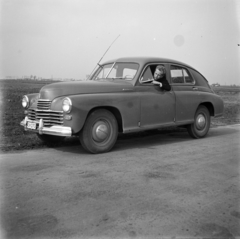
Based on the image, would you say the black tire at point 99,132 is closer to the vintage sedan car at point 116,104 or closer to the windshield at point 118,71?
the vintage sedan car at point 116,104

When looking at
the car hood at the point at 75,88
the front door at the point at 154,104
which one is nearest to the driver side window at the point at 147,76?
the front door at the point at 154,104

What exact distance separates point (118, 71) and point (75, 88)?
1350mm

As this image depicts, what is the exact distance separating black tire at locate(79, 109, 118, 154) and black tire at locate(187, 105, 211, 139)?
7.69ft

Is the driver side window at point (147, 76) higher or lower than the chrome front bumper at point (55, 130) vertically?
higher

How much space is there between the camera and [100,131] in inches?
207

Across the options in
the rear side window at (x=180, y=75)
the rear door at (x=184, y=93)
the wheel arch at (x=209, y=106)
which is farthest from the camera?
the wheel arch at (x=209, y=106)

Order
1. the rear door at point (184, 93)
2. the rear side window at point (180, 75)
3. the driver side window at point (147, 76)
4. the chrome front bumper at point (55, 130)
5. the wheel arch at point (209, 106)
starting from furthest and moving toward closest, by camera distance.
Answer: the wheel arch at point (209, 106)
the rear side window at point (180, 75)
the rear door at point (184, 93)
the driver side window at point (147, 76)
the chrome front bumper at point (55, 130)

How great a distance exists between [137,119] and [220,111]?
300 cm

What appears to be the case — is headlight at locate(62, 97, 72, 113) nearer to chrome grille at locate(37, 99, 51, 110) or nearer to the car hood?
the car hood

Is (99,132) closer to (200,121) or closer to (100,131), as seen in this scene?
(100,131)

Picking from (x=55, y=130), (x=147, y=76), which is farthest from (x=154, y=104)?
(x=55, y=130)

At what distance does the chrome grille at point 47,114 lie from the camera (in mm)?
5016

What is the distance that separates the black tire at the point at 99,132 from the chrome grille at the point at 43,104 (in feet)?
2.38

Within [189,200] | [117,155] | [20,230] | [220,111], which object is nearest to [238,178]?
[189,200]
